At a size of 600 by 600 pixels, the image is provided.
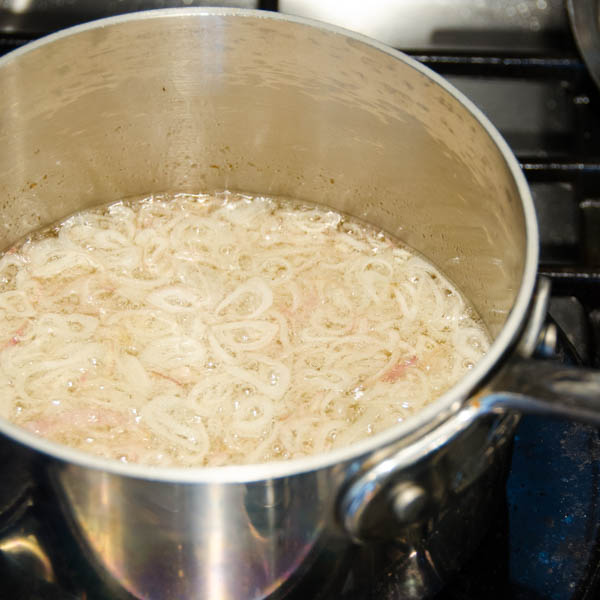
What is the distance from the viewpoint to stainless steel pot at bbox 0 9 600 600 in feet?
3.00

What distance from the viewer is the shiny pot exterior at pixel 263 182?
3.02ft

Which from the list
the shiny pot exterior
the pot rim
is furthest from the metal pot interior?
the pot rim

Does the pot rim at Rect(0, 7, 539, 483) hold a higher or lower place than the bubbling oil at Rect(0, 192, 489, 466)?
higher

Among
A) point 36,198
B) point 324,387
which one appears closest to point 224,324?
point 324,387

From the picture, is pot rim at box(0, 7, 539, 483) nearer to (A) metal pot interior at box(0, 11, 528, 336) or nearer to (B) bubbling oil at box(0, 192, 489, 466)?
(A) metal pot interior at box(0, 11, 528, 336)

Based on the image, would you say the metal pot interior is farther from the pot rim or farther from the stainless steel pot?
the pot rim

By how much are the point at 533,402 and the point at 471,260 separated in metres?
0.72

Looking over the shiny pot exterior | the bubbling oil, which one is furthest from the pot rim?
the bubbling oil

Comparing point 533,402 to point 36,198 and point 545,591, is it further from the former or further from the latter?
point 36,198

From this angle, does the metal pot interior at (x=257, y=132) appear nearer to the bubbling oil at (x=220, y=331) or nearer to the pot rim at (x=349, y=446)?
the bubbling oil at (x=220, y=331)

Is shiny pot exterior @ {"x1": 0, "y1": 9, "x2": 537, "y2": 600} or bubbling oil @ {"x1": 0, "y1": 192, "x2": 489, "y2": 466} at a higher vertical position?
shiny pot exterior @ {"x1": 0, "y1": 9, "x2": 537, "y2": 600}

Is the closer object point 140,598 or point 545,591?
point 140,598

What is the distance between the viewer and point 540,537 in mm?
1298

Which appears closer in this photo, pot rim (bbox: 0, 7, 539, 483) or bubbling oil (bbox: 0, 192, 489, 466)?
pot rim (bbox: 0, 7, 539, 483)
